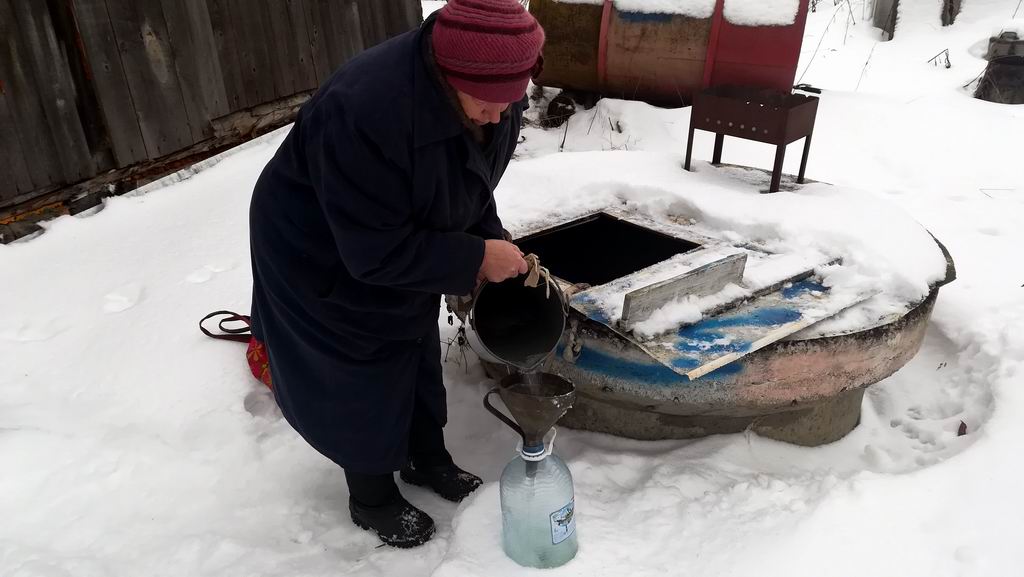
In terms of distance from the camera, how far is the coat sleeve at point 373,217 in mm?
1458

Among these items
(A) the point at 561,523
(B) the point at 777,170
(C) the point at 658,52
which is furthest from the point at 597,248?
(C) the point at 658,52

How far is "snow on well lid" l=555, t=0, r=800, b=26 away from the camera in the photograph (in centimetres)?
402

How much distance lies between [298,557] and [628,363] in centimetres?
111

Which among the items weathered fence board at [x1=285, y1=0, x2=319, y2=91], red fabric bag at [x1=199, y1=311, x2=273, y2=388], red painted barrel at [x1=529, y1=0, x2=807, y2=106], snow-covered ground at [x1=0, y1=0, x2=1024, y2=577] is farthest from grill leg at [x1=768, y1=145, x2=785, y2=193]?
weathered fence board at [x1=285, y1=0, x2=319, y2=91]

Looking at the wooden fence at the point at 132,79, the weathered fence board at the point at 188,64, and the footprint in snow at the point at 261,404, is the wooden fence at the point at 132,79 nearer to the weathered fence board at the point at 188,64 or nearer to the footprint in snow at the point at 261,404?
the weathered fence board at the point at 188,64

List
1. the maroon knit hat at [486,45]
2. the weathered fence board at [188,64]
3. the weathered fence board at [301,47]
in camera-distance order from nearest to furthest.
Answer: the maroon knit hat at [486,45] → the weathered fence board at [188,64] → the weathered fence board at [301,47]

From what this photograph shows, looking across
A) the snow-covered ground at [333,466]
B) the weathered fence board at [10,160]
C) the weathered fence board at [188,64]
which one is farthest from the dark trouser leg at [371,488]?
the weathered fence board at [188,64]

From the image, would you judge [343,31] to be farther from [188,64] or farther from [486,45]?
[486,45]

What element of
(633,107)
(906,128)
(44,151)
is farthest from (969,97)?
(44,151)

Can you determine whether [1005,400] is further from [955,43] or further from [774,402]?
[955,43]

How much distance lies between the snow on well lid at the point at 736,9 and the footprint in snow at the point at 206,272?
317 cm

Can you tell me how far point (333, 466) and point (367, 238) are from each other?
1170 millimetres

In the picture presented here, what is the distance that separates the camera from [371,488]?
6.65 feet

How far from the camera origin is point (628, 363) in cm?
214
